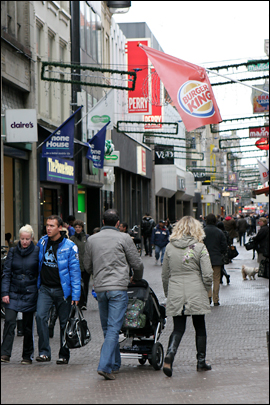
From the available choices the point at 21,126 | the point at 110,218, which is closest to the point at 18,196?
the point at 21,126

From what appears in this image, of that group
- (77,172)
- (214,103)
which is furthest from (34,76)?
(214,103)

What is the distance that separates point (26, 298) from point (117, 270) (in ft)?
4.84

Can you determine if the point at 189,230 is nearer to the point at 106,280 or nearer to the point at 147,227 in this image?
the point at 106,280

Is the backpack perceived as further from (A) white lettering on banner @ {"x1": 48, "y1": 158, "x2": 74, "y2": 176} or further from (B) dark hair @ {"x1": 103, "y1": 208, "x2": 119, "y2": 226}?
(B) dark hair @ {"x1": 103, "y1": 208, "x2": 119, "y2": 226}

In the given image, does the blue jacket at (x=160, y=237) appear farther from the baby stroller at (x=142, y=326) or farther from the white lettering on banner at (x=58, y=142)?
the baby stroller at (x=142, y=326)

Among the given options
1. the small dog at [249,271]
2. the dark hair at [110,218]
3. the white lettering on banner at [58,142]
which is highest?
the white lettering on banner at [58,142]

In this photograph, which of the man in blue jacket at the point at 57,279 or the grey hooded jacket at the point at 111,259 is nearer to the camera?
the grey hooded jacket at the point at 111,259

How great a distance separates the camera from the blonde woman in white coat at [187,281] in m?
7.16

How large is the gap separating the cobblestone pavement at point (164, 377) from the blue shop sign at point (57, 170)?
386 inches

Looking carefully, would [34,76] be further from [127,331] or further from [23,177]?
[127,331]

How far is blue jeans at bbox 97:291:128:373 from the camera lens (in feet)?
22.2

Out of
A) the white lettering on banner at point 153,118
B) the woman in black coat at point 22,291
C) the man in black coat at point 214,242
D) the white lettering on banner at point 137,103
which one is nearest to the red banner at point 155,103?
the white lettering on banner at point 153,118

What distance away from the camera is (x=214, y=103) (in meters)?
13.4

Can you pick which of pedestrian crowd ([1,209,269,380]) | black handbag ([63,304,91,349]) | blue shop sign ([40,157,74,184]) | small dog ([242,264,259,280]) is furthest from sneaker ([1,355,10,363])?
blue shop sign ([40,157,74,184])
